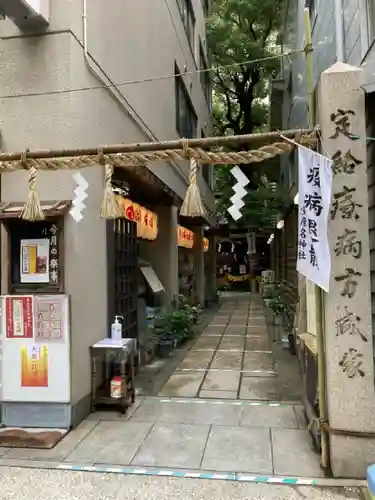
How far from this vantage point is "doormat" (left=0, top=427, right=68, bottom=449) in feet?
19.1

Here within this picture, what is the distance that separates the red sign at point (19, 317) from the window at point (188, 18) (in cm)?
1356

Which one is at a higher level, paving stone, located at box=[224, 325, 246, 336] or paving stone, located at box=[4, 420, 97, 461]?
paving stone, located at box=[224, 325, 246, 336]

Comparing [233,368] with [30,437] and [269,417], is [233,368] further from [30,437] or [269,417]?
[30,437]

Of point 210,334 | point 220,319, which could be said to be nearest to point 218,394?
point 210,334

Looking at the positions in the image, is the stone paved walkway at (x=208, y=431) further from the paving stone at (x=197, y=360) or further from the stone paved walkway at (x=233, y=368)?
the paving stone at (x=197, y=360)

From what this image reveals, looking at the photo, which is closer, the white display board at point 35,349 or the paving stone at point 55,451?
the paving stone at point 55,451

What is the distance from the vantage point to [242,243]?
1422 inches

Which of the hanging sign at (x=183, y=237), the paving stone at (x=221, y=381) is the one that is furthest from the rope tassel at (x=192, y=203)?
the hanging sign at (x=183, y=237)

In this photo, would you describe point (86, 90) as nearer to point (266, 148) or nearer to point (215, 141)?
point (215, 141)

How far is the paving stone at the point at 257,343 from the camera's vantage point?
1186cm

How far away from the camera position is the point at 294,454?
546 centimetres

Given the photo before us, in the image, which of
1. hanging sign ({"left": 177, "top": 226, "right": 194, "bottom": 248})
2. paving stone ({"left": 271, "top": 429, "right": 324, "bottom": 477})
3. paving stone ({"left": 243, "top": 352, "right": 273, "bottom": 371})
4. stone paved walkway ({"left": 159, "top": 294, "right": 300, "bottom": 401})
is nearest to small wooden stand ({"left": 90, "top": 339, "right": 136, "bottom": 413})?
A: stone paved walkway ({"left": 159, "top": 294, "right": 300, "bottom": 401})

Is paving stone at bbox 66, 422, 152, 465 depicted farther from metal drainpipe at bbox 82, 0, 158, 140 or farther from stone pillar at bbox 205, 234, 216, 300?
stone pillar at bbox 205, 234, 216, 300

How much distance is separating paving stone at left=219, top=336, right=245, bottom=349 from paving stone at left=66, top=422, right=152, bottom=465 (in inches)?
234
